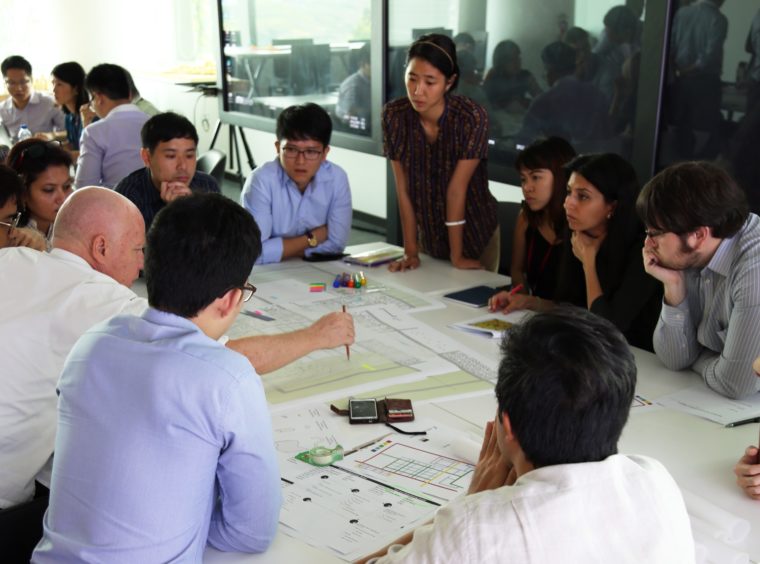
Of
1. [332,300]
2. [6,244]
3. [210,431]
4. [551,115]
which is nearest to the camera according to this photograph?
[210,431]

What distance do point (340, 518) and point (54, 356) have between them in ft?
2.54

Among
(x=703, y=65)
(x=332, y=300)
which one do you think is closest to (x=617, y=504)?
(x=332, y=300)

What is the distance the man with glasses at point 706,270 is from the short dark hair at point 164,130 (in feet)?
6.28

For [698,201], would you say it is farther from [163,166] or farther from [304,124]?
[163,166]

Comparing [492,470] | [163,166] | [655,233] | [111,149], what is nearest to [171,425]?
[492,470]

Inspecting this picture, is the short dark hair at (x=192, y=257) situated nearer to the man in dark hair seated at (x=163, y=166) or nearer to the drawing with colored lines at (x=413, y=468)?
the drawing with colored lines at (x=413, y=468)

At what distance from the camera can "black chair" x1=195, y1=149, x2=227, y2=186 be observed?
16.4ft

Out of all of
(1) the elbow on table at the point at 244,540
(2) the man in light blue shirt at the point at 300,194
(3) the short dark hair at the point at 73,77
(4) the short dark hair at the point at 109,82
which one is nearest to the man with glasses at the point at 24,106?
(3) the short dark hair at the point at 73,77

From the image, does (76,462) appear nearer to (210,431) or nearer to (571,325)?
(210,431)

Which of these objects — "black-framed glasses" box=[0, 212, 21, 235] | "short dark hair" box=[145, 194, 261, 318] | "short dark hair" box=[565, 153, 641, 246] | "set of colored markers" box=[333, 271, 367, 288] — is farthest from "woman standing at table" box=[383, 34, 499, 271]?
"short dark hair" box=[145, 194, 261, 318]

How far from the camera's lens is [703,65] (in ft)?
10.9

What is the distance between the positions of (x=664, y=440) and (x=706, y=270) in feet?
1.76

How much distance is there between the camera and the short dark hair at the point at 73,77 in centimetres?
599

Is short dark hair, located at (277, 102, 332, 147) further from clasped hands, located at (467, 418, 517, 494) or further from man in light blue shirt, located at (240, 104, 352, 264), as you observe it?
clasped hands, located at (467, 418, 517, 494)
